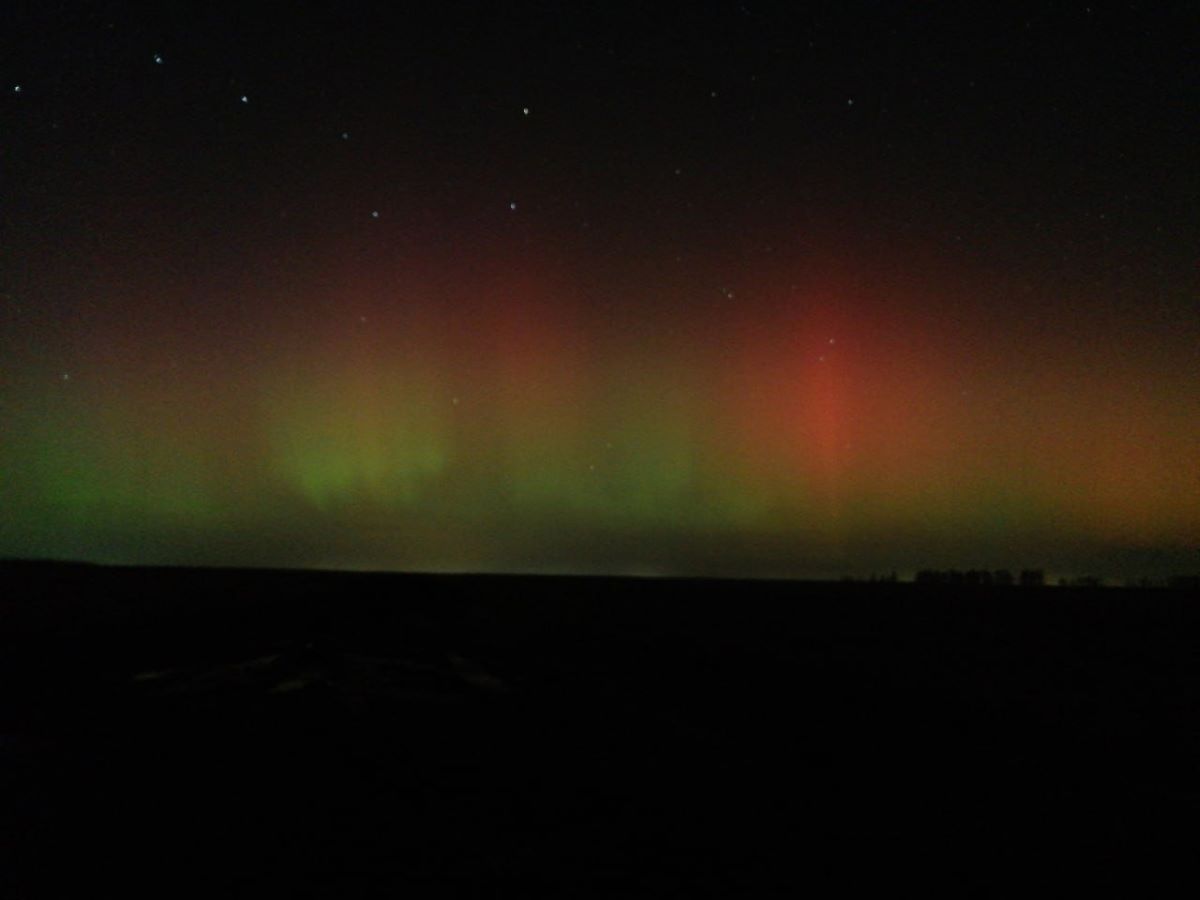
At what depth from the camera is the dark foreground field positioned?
652 cm

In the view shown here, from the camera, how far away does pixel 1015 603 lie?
41219mm

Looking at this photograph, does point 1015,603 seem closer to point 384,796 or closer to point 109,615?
point 109,615

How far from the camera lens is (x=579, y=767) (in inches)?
366

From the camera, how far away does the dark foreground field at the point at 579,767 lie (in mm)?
6516

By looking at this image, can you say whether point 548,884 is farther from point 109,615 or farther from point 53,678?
point 109,615

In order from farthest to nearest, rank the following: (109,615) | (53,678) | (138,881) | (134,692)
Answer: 1. (109,615)
2. (53,678)
3. (134,692)
4. (138,881)

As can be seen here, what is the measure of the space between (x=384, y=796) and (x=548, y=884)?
7.64 ft

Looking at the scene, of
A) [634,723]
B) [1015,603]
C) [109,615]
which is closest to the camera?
[634,723]

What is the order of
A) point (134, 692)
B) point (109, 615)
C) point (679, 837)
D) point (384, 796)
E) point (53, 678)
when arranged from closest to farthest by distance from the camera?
point (679, 837) → point (384, 796) → point (134, 692) → point (53, 678) → point (109, 615)

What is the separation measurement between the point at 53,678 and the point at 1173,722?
46.6 feet

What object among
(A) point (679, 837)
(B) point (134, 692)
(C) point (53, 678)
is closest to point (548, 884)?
(A) point (679, 837)

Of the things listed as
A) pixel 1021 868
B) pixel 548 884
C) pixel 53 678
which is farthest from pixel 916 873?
pixel 53 678

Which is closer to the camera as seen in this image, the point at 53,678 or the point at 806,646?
the point at 53,678

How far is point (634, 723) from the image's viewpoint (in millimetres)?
11555
